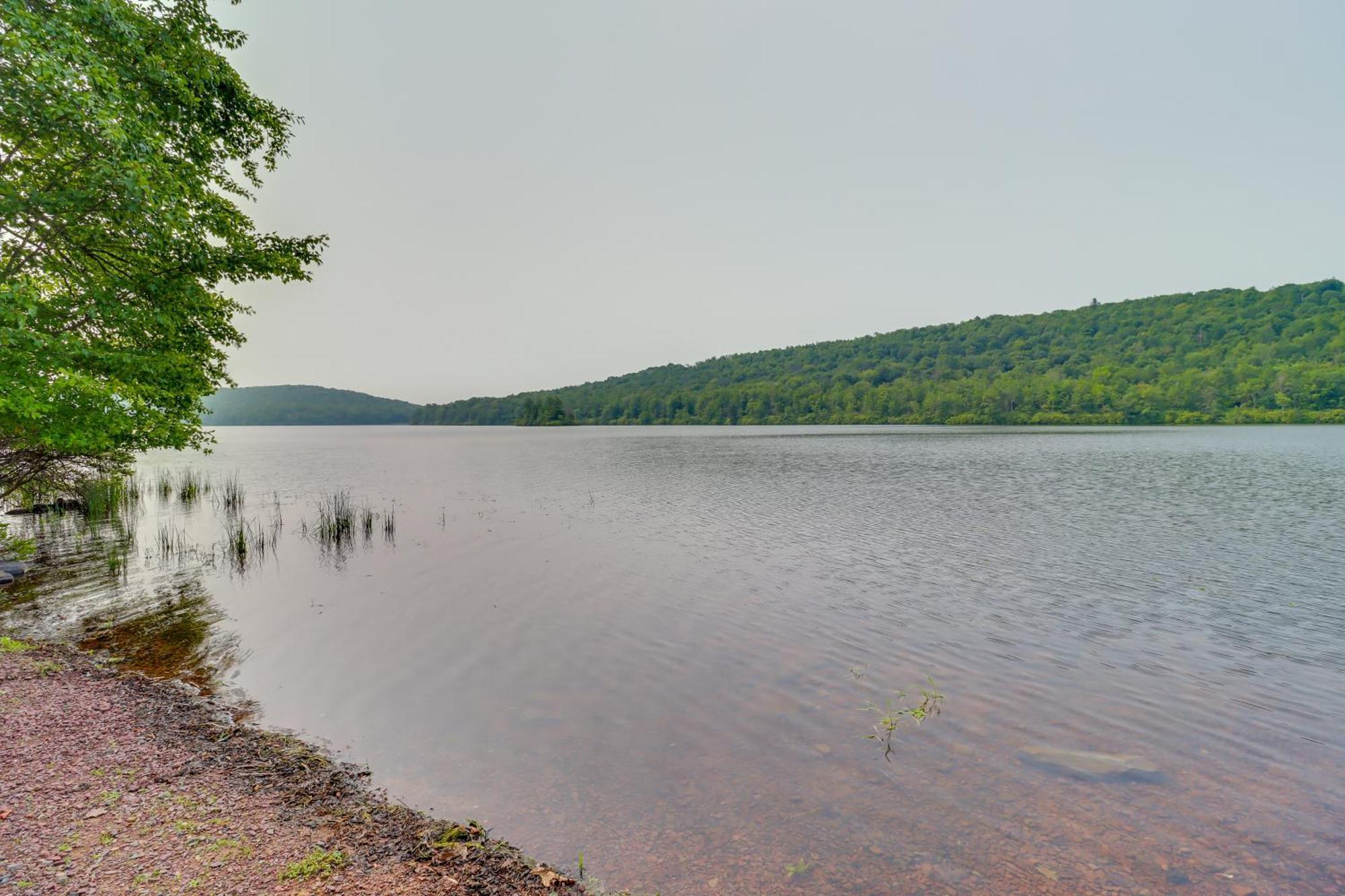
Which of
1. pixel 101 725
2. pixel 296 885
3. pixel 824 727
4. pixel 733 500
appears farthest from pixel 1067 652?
pixel 733 500

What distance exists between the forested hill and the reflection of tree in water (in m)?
148

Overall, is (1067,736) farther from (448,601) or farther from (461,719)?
(448,601)

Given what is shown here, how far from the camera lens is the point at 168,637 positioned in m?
10.8

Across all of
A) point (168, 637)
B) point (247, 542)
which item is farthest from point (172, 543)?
point (168, 637)

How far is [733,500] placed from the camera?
1128 inches

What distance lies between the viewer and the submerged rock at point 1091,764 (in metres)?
6.57

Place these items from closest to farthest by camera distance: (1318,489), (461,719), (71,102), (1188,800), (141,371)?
(1188,800) → (461,719) → (71,102) → (141,371) → (1318,489)

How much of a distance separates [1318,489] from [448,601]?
36778 mm

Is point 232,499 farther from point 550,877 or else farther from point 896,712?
point 896,712

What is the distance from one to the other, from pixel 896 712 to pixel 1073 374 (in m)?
166

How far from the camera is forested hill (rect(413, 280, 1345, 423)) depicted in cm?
12244

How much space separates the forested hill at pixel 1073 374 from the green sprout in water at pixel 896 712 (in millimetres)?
144979

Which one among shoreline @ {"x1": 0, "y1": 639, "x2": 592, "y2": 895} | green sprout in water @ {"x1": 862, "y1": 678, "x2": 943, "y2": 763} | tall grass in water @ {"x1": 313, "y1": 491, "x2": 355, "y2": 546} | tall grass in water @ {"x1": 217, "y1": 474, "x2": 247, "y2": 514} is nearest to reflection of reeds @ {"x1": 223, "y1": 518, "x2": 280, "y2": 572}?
tall grass in water @ {"x1": 313, "y1": 491, "x2": 355, "y2": 546}

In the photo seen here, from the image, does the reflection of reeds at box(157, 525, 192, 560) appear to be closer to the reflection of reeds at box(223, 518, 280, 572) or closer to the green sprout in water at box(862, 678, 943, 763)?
the reflection of reeds at box(223, 518, 280, 572)
